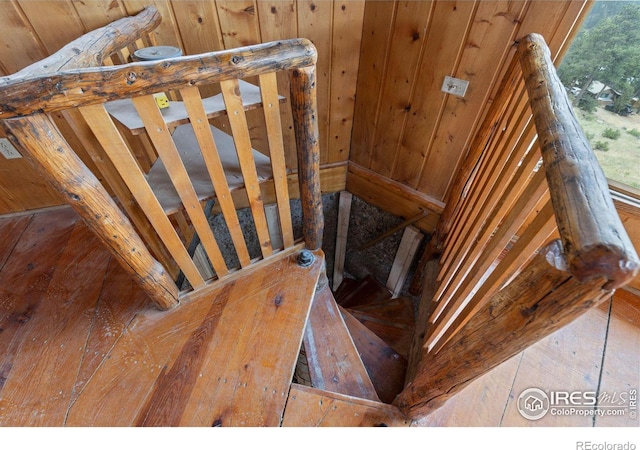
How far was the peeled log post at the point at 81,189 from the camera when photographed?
2.65 feet

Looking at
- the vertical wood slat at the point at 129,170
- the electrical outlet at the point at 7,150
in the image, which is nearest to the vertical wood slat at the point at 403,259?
the vertical wood slat at the point at 129,170

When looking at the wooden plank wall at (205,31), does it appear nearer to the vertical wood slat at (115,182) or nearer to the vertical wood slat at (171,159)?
the vertical wood slat at (115,182)

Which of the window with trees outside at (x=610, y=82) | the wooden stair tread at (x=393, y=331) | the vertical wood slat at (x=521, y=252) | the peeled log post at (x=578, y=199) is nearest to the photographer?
the peeled log post at (x=578, y=199)

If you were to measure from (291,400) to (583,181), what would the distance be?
3.96 feet

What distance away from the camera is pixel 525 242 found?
75cm

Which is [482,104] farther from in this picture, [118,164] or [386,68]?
[118,164]

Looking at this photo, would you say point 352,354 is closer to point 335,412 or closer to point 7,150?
point 335,412

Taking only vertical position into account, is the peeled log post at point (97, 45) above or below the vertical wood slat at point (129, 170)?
above

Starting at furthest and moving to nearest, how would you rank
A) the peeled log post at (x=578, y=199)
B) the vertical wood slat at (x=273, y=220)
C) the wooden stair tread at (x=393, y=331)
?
the vertical wood slat at (x=273, y=220), the wooden stair tread at (x=393, y=331), the peeled log post at (x=578, y=199)

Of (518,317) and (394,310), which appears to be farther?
(394,310)

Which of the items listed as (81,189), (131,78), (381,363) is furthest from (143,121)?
(381,363)

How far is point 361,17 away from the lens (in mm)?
1587

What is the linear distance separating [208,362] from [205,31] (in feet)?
4.94
